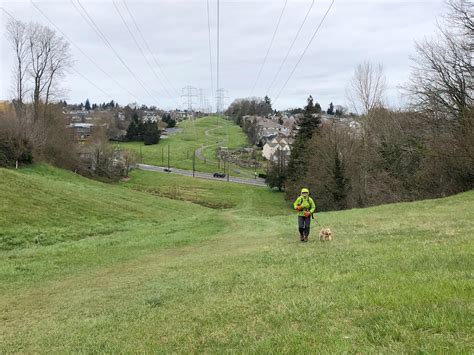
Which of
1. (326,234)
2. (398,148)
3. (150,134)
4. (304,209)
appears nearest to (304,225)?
(304,209)

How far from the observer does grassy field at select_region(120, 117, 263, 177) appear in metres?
123

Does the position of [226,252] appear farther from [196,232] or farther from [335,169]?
[335,169]

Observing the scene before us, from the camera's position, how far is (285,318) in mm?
6629

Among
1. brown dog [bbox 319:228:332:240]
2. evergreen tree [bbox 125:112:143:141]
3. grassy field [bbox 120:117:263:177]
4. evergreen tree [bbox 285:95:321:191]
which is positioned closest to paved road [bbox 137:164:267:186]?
grassy field [bbox 120:117:263:177]

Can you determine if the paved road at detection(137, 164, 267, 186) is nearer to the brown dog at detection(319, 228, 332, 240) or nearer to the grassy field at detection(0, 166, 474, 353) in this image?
the grassy field at detection(0, 166, 474, 353)

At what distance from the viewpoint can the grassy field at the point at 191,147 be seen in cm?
12344

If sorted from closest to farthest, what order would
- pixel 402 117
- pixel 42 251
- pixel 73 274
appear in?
pixel 73 274 → pixel 42 251 → pixel 402 117

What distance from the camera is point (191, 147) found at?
502ft

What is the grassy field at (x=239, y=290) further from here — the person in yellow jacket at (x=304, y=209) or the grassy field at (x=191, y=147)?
the grassy field at (x=191, y=147)

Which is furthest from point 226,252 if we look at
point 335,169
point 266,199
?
point 266,199

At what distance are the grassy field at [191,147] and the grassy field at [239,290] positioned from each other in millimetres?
95943

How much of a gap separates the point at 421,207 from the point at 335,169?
1052 inches

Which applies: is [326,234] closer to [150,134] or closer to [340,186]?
[340,186]

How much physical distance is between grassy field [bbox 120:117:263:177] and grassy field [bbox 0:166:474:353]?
9594cm
